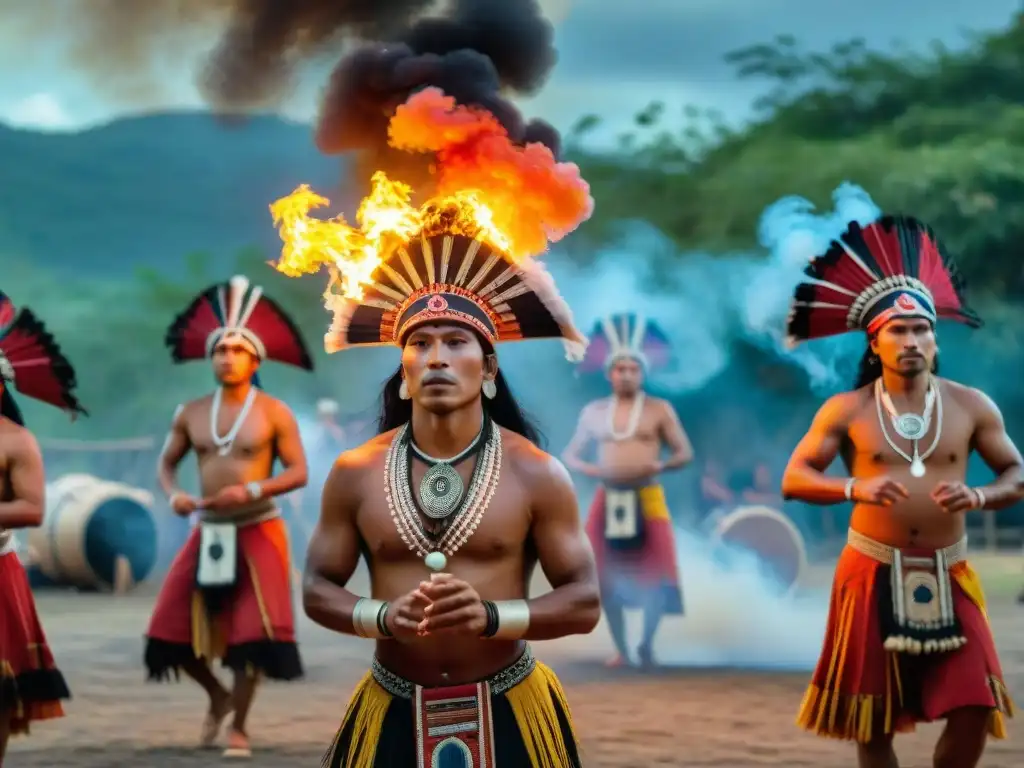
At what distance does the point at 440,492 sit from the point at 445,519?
Result: 0.08 metres

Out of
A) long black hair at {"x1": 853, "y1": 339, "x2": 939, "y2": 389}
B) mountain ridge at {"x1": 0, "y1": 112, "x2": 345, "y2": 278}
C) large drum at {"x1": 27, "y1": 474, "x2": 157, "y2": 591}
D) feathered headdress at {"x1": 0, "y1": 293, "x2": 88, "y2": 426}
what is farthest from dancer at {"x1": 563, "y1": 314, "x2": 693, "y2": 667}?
mountain ridge at {"x1": 0, "y1": 112, "x2": 345, "y2": 278}

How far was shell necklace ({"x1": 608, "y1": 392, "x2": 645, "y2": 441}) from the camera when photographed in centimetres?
1178

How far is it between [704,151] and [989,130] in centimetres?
602

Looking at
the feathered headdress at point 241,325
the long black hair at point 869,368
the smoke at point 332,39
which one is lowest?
the long black hair at point 869,368

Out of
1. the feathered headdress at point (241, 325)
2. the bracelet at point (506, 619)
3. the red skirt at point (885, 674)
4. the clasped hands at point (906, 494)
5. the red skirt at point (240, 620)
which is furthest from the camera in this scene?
the feathered headdress at point (241, 325)

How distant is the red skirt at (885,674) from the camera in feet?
20.7

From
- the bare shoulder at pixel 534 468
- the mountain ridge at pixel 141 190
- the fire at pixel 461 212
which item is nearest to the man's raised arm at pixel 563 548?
the bare shoulder at pixel 534 468

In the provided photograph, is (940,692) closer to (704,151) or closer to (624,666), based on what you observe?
(624,666)

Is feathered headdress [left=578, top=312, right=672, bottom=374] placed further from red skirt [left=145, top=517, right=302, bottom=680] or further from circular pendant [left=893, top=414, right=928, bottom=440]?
circular pendant [left=893, top=414, right=928, bottom=440]

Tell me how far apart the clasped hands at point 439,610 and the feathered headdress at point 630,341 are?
25.7ft

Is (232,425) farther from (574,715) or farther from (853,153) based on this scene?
(853,153)

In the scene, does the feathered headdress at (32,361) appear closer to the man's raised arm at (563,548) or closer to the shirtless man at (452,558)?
the shirtless man at (452,558)

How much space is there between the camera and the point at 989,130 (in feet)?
85.6

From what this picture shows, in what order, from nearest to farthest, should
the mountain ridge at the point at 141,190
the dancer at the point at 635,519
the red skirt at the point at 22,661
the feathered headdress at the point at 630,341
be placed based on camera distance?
the red skirt at the point at 22,661 → the dancer at the point at 635,519 → the feathered headdress at the point at 630,341 → the mountain ridge at the point at 141,190
